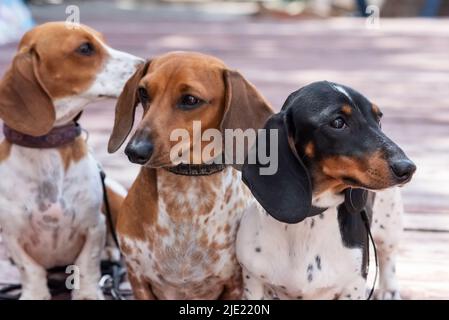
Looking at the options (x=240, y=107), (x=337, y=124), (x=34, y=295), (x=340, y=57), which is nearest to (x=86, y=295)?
(x=34, y=295)

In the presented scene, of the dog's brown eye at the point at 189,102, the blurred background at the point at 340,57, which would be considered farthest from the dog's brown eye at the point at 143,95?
the blurred background at the point at 340,57

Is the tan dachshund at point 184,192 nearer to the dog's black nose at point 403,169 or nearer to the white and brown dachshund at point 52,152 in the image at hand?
the white and brown dachshund at point 52,152

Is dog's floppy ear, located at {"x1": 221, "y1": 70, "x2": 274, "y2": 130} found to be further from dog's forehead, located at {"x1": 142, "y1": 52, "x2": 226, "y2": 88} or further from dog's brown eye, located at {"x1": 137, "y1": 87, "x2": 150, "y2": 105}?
dog's brown eye, located at {"x1": 137, "y1": 87, "x2": 150, "y2": 105}

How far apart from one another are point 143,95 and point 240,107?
307 mm

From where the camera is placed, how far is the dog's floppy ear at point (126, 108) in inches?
111

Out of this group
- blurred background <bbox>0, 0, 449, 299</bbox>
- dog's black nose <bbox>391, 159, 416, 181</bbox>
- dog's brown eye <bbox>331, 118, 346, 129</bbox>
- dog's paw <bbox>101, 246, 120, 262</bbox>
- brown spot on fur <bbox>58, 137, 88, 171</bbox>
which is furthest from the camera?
blurred background <bbox>0, 0, 449, 299</bbox>

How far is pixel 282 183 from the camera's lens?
2506 millimetres

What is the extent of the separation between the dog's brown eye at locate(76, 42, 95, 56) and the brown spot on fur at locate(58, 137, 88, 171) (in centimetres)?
30

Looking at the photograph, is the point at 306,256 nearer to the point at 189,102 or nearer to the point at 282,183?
the point at 282,183

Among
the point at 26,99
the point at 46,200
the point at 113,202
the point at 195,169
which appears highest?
the point at 26,99

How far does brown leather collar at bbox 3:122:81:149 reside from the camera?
2949mm

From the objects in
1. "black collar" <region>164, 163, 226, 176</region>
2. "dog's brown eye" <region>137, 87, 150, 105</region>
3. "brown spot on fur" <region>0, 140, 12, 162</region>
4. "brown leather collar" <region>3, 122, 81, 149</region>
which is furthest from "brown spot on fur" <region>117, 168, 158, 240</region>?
"brown spot on fur" <region>0, 140, 12, 162</region>

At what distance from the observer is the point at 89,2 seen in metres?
12.0
